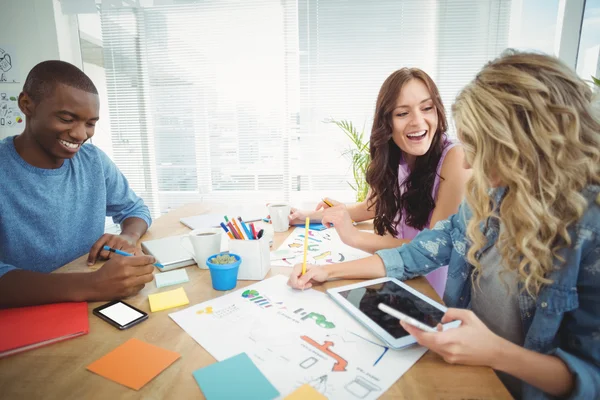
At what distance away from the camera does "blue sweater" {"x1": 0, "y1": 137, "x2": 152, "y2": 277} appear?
108 centimetres

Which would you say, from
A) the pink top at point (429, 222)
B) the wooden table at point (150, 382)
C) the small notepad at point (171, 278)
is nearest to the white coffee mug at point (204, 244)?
the small notepad at point (171, 278)

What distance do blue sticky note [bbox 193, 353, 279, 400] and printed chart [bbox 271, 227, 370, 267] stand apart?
431 mm

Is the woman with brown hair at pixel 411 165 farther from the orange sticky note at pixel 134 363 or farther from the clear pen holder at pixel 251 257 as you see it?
the orange sticky note at pixel 134 363

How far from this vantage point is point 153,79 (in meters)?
2.92

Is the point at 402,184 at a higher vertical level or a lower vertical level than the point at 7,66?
lower

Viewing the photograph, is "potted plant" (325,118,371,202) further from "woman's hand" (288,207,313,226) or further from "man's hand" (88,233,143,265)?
"man's hand" (88,233,143,265)

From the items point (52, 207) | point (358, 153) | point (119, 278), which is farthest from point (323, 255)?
point (358, 153)

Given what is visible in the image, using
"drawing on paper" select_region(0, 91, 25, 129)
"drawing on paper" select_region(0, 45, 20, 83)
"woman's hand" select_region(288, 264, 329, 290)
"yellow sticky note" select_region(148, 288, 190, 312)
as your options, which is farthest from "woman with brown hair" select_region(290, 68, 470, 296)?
"drawing on paper" select_region(0, 45, 20, 83)

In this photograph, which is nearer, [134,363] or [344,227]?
[134,363]

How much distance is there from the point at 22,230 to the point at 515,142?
141 centimetres

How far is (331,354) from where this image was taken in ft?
1.82

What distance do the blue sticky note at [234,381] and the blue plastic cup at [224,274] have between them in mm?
263

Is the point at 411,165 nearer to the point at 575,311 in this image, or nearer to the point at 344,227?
the point at 344,227

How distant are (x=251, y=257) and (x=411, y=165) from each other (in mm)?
894
